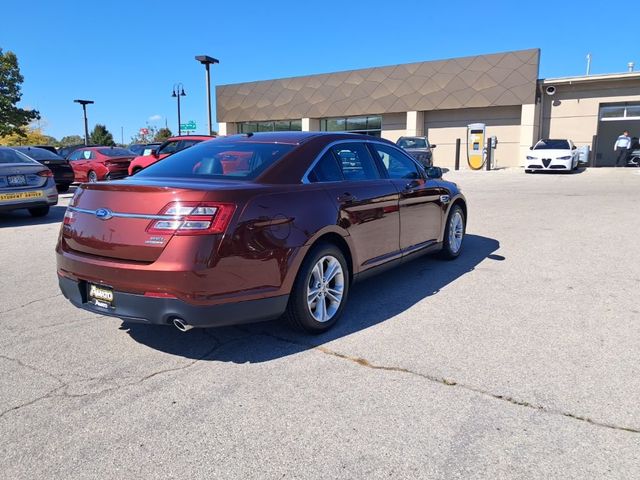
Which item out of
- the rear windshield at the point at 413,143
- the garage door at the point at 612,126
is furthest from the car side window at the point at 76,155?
the garage door at the point at 612,126

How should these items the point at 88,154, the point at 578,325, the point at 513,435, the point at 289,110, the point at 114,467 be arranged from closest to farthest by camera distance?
the point at 114,467, the point at 513,435, the point at 578,325, the point at 88,154, the point at 289,110

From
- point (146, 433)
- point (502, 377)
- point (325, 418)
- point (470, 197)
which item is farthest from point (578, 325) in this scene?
point (470, 197)

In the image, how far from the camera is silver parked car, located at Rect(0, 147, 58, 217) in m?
9.29

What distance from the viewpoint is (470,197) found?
1438 cm

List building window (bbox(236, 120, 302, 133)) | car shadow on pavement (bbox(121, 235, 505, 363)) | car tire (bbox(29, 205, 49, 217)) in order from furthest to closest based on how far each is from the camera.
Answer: building window (bbox(236, 120, 302, 133)) < car tire (bbox(29, 205, 49, 217)) < car shadow on pavement (bbox(121, 235, 505, 363))

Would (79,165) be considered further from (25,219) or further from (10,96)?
(10,96)

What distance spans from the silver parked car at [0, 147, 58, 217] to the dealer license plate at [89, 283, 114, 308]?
23.3 ft

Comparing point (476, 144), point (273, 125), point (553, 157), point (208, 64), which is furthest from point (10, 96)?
point (553, 157)

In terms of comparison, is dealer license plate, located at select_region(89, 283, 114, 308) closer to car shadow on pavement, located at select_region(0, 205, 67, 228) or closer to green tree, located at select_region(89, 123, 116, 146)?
car shadow on pavement, located at select_region(0, 205, 67, 228)

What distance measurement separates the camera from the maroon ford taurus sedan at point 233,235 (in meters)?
3.20

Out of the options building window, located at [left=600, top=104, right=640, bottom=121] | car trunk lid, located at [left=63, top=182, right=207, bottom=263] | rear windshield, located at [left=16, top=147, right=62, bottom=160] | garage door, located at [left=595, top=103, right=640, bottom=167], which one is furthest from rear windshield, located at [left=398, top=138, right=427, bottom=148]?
car trunk lid, located at [left=63, top=182, right=207, bottom=263]

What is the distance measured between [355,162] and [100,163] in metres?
14.0

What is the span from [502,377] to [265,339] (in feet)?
5.61

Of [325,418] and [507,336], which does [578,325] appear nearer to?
[507,336]
